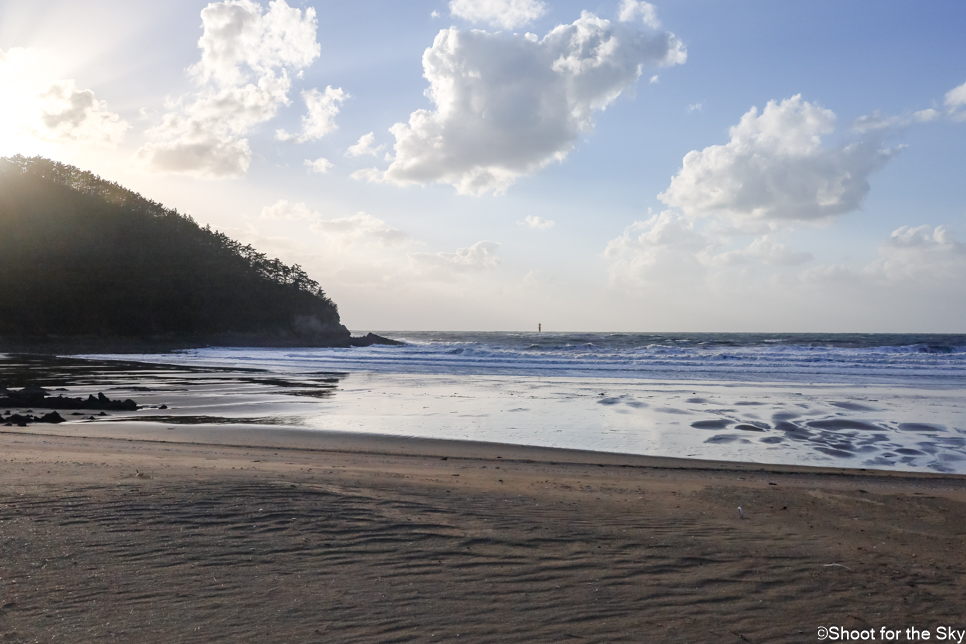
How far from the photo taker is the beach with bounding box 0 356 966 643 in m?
3.20

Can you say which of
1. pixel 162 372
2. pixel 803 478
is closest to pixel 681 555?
pixel 803 478

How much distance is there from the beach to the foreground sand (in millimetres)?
18

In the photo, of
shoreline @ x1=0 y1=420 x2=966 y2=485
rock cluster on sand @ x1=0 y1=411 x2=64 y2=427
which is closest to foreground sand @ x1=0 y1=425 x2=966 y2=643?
shoreline @ x1=0 y1=420 x2=966 y2=485

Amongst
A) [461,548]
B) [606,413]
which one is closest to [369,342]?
[606,413]

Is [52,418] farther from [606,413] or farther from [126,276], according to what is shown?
[126,276]

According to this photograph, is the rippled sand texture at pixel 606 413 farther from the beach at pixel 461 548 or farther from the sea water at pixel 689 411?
the beach at pixel 461 548

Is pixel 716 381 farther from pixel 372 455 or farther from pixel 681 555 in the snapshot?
pixel 681 555

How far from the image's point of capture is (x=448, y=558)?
4.09 m

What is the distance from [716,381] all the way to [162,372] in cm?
2393

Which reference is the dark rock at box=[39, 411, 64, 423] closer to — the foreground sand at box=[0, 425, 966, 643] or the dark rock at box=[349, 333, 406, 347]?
the foreground sand at box=[0, 425, 966, 643]

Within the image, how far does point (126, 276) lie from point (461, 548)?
7680 cm

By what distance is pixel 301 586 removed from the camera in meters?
3.57

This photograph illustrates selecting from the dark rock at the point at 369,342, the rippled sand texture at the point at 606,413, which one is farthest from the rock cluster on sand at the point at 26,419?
the dark rock at the point at 369,342

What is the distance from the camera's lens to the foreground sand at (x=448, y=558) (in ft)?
10.4
